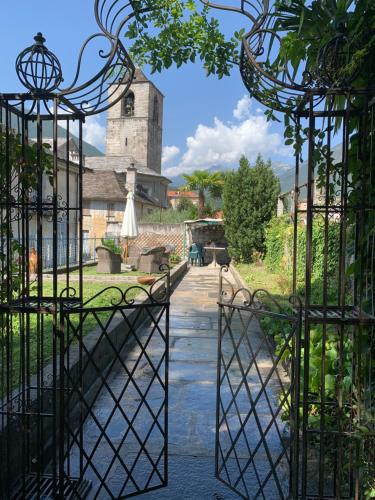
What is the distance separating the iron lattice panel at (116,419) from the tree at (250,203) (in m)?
13.3

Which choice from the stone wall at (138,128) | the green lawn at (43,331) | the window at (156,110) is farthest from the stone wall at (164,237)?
the window at (156,110)

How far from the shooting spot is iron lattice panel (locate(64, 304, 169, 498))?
2693mm

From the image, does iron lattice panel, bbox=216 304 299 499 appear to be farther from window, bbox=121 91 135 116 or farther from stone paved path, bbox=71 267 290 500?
window, bbox=121 91 135 116

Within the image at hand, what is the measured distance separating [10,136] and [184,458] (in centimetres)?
254

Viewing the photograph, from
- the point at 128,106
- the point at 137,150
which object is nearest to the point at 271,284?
the point at 137,150

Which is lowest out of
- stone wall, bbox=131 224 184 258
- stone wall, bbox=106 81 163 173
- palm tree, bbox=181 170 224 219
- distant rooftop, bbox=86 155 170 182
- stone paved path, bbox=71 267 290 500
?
stone paved path, bbox=71 267 290 500

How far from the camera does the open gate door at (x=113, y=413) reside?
2684 millimetres

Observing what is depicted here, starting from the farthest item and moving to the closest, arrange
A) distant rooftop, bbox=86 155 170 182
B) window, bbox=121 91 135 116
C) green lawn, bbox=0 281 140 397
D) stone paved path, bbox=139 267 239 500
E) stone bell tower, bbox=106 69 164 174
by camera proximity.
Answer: stone bell tower, bbox=106 69 164 174
window, bbox=121 91 135 116
distant rooftop, bbox=86 155 170 182
stone paved path, bbox=139 267 239 500
green lawn, bbox=0 281 140 397

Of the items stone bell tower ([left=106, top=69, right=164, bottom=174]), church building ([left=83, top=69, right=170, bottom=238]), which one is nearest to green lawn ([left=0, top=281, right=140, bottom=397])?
church building ([left=83, top=69, right=170, bottom=238])

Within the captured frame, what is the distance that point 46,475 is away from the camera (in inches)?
112

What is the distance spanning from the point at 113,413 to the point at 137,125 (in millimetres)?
50848

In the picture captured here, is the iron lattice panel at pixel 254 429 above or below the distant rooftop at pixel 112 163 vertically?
below

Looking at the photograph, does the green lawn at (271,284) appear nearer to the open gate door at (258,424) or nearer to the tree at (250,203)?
the tree at (250,203)

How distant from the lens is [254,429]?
3826 mm
